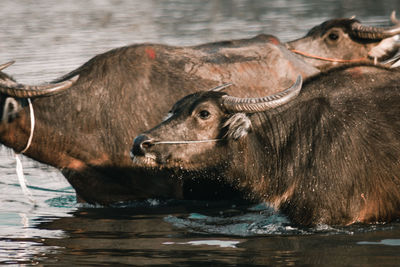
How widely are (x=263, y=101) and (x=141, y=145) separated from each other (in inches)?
37.8

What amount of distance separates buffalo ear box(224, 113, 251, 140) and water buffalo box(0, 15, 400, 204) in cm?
143

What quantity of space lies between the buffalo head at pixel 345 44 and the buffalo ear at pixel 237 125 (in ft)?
11.7

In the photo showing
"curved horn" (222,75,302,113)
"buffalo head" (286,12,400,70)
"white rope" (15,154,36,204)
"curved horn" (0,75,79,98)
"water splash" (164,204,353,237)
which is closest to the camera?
"curved horn" (222,75,302,113)

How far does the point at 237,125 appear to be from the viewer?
6.69 m

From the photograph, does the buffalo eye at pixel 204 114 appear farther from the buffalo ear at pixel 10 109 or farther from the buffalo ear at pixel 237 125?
the buffalo ear at pixel 10 109

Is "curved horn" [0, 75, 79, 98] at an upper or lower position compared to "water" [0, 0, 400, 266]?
upper

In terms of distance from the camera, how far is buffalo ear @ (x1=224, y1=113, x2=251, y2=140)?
21.9 ft

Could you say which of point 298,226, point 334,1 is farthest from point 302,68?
point 334,1

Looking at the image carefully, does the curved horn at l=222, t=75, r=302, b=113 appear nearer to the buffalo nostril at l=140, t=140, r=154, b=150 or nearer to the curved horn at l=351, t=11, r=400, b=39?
the buffalo nostril at l=140, t=140, r=154, b=150

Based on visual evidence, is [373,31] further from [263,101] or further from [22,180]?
[22,180]

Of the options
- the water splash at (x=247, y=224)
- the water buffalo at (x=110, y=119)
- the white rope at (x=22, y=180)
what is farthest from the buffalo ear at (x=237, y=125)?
the white rope at (x=22, y=180)

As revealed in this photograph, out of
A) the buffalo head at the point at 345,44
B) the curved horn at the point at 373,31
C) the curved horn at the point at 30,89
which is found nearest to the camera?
the curved horn at the point at 30,89

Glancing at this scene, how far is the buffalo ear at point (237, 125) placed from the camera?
21.9 feet

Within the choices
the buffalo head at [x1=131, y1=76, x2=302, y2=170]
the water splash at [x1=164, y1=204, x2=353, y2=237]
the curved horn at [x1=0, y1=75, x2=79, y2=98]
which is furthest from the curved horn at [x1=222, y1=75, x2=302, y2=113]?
the curved horn at [x1=0, y1=75, x2=79, y2=98]
